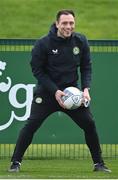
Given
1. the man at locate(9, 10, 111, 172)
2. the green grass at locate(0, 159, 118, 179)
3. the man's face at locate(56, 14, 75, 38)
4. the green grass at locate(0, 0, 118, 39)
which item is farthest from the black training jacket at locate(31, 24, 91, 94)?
the green grass at locate(0, 0, 118, 39)

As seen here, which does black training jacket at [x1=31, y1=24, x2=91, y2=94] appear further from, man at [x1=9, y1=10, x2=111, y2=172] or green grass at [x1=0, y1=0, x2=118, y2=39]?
green grass at [x1=0, y1=0, x2=118, y2=39]

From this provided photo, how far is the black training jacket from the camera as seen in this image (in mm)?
11266

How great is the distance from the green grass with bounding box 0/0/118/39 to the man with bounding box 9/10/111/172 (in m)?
11.2

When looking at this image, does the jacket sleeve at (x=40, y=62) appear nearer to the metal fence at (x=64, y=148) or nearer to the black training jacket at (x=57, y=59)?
the black training jacket at (x=57, y=59)

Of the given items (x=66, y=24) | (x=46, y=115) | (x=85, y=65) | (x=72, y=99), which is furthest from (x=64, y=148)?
(x=66, y=24)

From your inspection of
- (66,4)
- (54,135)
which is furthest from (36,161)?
(66,4)

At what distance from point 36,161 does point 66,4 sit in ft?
37.8

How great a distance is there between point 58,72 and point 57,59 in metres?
0.16

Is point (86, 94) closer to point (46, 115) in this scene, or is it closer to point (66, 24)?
point (46, 115)

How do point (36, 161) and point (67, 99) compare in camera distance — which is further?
point (36, 161)

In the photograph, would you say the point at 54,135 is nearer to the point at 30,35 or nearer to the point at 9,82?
the point at 9,82

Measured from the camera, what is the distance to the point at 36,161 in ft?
44.1

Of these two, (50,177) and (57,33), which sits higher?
(57,33)

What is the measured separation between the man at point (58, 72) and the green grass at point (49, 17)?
11.2 m
